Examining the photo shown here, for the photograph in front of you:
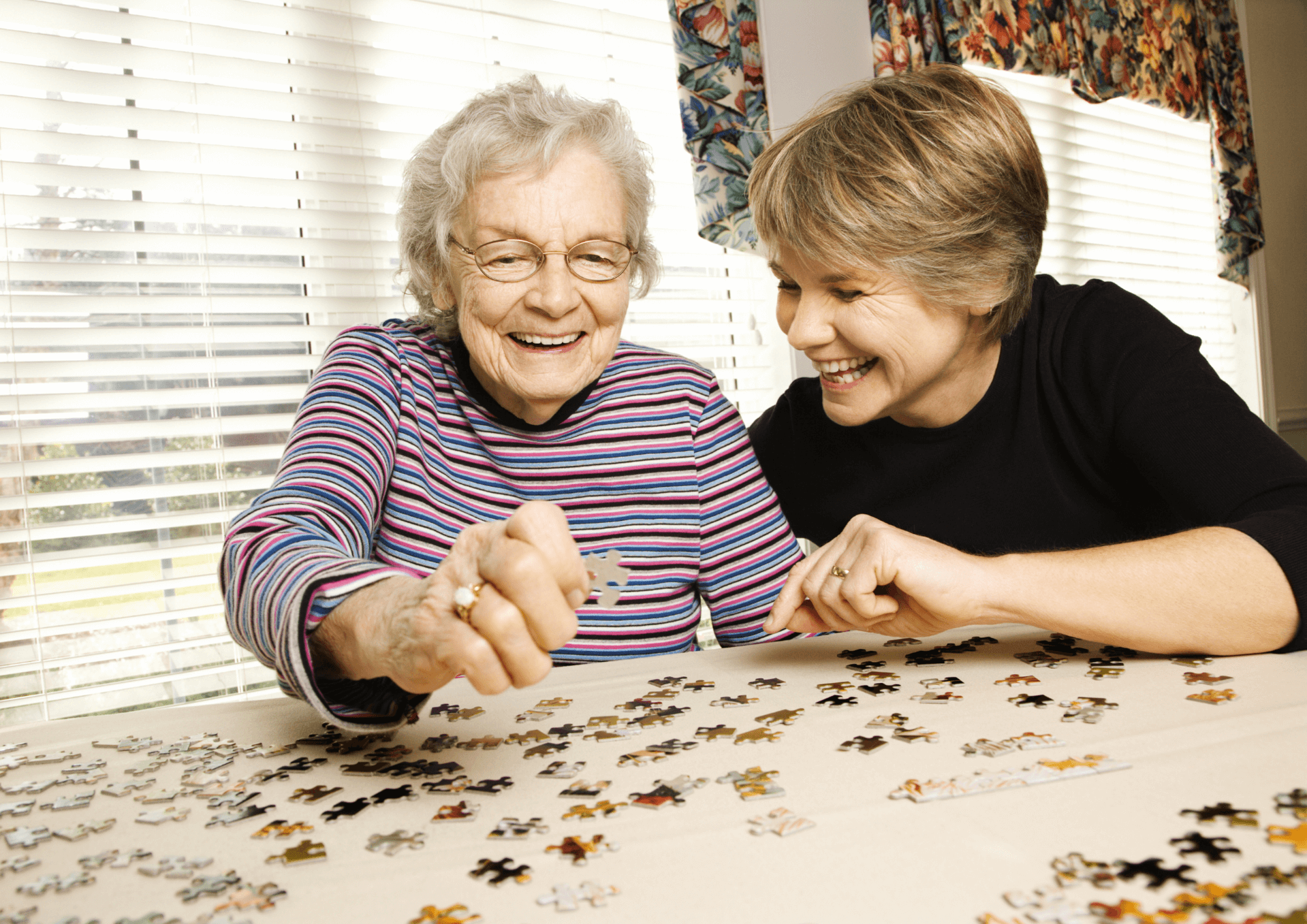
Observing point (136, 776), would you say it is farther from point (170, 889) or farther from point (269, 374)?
point (269, 374)

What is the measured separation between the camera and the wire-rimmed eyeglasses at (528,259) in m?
1.63

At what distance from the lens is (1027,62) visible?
4453 millimetres

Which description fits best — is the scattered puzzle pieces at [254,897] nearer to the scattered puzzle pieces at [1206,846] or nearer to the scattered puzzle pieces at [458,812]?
the scattered puzzle pieces at [458,812]

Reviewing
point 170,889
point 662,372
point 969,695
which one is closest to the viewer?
point 170,889

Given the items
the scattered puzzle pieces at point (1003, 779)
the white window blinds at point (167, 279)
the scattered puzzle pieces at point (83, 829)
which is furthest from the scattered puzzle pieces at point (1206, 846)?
the white window blinds at point (167, 279)

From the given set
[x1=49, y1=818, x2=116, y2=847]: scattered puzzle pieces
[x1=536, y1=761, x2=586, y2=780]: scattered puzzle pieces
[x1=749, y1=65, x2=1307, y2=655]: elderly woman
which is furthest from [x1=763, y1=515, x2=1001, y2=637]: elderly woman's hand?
[x1=49, y1=818, x2=116, y2=847]: scattered puzzle pieces

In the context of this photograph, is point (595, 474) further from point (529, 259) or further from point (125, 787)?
point (125, 787)

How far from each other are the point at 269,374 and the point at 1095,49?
15.0 feet

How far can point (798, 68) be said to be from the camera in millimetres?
3641

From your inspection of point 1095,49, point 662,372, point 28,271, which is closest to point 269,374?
point 28,271

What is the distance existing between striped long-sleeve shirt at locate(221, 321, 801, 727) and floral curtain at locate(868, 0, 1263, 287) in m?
2.61

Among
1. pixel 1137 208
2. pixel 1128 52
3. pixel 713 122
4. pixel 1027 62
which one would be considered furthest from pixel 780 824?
pixel 1137 208

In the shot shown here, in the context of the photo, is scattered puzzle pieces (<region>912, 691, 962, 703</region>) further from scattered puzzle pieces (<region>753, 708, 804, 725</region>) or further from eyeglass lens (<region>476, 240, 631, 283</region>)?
eyeglass lens (<region>476, 240, 631, 283</region>)

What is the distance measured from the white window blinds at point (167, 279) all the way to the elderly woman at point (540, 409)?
119 cm
